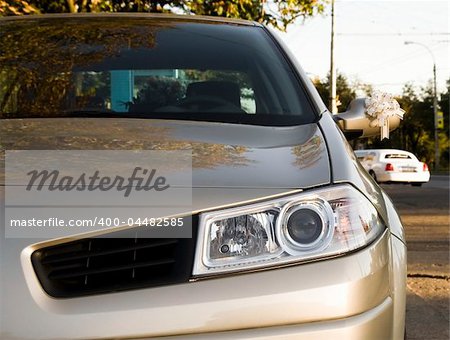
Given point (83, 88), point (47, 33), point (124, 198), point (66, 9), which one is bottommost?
point (124, 198)

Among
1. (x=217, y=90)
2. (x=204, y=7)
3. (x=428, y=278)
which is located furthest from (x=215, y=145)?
(x=204, y=7)

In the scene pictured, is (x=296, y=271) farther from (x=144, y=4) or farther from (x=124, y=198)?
(x=144, y=4)

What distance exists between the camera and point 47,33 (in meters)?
3.31

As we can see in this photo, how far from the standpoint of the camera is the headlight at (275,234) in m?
1.83

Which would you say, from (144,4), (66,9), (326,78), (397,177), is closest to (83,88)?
(66,9)

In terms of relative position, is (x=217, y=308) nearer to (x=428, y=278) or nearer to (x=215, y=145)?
(x=215, y=145)

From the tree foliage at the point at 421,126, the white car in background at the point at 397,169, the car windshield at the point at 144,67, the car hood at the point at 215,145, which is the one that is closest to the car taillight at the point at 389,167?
the white car in background at the point at 397,169

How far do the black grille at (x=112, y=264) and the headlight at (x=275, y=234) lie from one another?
54mm

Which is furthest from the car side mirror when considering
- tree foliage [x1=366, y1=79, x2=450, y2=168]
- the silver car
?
tree foliage [x1=366, y1=79, x2=450, y2=168]

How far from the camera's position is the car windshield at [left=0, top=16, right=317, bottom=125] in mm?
2982

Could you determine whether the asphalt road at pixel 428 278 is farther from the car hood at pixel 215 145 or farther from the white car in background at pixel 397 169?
the white car in background at pixel 397 169

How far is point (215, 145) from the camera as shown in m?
2.16

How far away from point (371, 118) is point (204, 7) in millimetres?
4869

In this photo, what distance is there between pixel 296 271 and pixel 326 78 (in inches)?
2354
